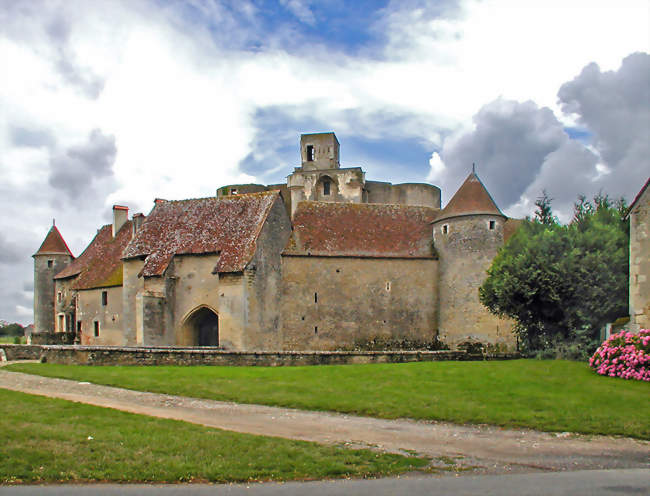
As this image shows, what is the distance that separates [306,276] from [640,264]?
17.3m

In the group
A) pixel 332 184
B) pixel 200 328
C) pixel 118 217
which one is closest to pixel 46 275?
pixel 118 217

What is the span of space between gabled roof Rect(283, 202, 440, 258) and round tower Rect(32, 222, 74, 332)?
23086 millimetres

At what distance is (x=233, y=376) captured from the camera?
58.4ft

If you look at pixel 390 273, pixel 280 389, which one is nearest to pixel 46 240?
pixel 390 273

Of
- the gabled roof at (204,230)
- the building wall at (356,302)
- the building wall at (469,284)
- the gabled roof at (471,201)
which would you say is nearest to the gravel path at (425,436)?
the gabled roof at (204,230)

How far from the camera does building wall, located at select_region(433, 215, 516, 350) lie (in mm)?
29875

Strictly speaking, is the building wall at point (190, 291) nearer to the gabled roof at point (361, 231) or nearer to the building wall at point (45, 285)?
the gabled roof at point (361, 231)

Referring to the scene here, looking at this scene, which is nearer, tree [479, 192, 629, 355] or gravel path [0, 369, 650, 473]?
gravel path [0, 369, 650, 473]

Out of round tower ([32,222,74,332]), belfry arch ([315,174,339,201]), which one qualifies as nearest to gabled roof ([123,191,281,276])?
belfry arch ([315,174,339,201])

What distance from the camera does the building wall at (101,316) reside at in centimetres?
3469

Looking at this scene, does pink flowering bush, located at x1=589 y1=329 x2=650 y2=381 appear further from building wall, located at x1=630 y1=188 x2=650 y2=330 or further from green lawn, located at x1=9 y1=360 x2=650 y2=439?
building wall, located at x1=630 y1=188 x2=650 y2=330

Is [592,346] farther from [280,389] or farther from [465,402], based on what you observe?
[280,389]

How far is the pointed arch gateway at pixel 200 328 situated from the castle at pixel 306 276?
0.25ft

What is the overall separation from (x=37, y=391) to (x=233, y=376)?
5.49 m
